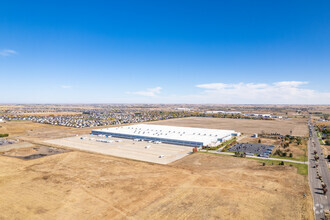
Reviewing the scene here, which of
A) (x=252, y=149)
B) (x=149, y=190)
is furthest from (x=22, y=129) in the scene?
(x=252, y=149)

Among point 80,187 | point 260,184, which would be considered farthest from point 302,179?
point 80,187

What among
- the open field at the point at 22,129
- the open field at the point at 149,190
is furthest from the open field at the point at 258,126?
the open field at the point at 22,129

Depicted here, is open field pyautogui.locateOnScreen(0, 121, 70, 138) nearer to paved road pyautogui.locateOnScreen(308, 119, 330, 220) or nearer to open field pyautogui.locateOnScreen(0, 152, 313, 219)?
open field pyautogui.locateOnScreen(0, 152, 313, 219)

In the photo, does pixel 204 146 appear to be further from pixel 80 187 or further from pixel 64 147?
pixel 64 147

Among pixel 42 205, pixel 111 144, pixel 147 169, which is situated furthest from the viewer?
pixel 111 144

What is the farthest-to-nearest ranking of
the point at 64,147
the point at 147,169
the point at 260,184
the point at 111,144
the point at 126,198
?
the point at 111,144, the point at 64,147, the point at 147,169, the point at 260,184, the point at 126,198

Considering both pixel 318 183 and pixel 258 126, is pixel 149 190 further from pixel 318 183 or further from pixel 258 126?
pixel 258 126

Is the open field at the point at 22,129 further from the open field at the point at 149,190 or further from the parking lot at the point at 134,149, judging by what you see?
the open field at the point at 149,190
